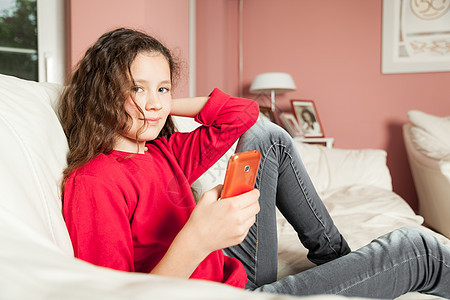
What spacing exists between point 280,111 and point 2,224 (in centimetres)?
327

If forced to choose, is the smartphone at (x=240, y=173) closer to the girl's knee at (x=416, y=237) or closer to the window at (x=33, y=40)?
the girl's knee at (x=416, y=237)

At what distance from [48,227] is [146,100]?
0.35 metres

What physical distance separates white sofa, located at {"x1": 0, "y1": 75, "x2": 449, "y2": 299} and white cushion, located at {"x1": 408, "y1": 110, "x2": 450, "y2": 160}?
3.63 ft

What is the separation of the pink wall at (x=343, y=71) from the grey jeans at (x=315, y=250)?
8.95 ft

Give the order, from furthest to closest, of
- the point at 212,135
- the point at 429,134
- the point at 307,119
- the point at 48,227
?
the point at 307,119
the point at 429,134
the point at 212,135
the point at 48,227

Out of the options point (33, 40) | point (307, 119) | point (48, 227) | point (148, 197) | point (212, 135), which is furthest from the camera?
point (307, 119)

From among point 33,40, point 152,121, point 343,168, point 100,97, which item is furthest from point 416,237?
point 33,40

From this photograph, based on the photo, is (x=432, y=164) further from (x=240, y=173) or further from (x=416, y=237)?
(x=240, y=173)

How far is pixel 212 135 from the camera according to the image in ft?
3.16

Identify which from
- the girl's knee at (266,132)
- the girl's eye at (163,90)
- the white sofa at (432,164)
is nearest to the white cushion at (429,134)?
the white sofa at (432,164)

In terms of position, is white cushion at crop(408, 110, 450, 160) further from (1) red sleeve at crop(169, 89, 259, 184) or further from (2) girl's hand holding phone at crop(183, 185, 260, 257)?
(2) girl's hand holding phone at crop(183, 185, 260, 257)

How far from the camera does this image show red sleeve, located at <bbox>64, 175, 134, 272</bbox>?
0.61m

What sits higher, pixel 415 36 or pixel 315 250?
pixel 415 36

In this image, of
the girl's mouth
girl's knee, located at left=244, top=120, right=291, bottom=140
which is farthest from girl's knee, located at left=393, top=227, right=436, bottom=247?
the girl's mouth
